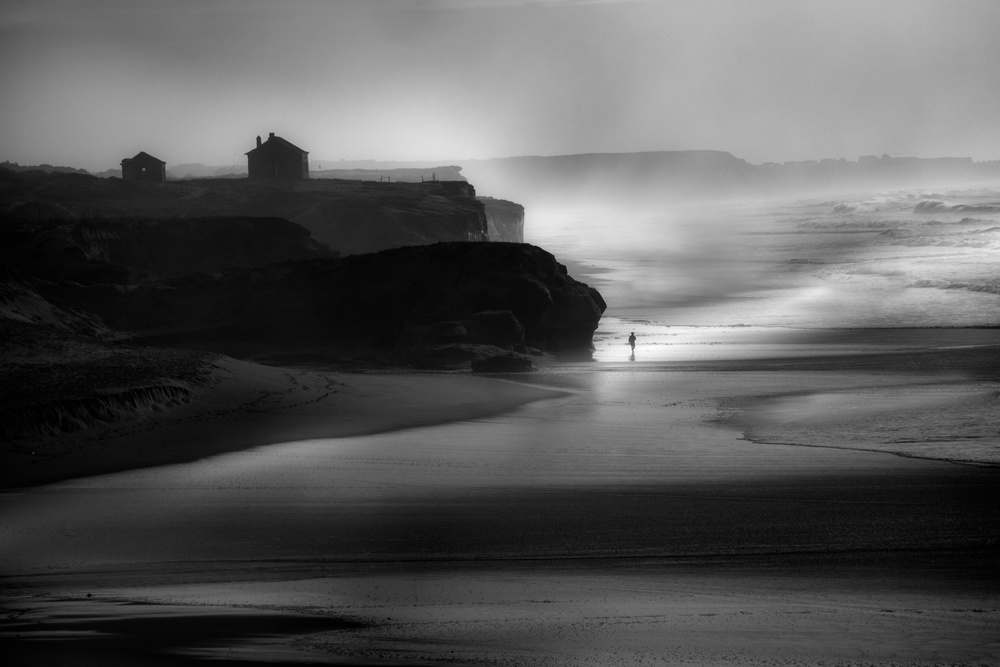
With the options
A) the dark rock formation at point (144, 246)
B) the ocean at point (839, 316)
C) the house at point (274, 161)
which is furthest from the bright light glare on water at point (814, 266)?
Result: the house at point (274, 161)

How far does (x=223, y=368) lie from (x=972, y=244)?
52.0 metres

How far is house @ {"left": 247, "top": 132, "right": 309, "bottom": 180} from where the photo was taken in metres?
57.9

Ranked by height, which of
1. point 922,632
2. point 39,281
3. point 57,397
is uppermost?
point 39,281

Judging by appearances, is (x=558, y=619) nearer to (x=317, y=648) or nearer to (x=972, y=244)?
(x=317, y=648)

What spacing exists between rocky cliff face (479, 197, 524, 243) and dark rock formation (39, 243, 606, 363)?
4814 cm

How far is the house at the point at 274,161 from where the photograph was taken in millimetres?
57906

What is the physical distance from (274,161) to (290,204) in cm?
694

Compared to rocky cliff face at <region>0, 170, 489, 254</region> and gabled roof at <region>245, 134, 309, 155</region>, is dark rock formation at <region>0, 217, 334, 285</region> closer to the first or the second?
rocky cliff face at <region>0, 170, 489, 254</region>

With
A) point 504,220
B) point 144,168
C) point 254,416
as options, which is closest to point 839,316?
point 254,416

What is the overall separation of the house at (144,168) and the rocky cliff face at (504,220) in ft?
88.8

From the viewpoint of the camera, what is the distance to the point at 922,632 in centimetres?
679

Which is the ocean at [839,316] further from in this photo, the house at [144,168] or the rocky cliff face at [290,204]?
the house at [144,168]

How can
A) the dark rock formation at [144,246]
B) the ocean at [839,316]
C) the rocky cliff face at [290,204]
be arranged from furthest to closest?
1. the rocky cliff face at [290,204]
2. the dark rock formation at [144,246]
3. the ocean at [839,316]

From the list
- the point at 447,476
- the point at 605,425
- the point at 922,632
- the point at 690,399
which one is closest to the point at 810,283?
the point at 690,399
